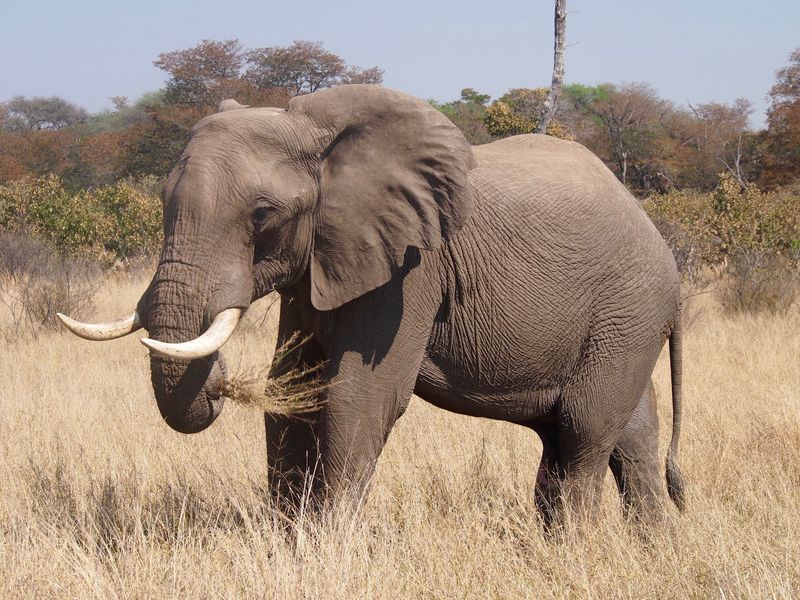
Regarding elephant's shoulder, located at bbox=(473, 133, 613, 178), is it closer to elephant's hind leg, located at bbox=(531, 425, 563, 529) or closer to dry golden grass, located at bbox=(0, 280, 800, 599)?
elephant's hind leg, located at bbox=(531, 425, 563, 529)

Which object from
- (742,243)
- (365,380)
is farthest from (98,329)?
(742,243)

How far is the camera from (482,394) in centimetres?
439

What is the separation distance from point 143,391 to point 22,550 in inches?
160

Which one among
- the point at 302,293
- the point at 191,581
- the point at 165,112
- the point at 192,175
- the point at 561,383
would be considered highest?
the point at 192,175

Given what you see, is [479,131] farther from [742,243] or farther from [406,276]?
[406,276]

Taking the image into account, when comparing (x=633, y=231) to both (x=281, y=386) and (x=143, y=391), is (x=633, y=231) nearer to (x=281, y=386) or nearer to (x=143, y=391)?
(x=281, y=386)

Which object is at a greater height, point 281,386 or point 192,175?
point 192,175

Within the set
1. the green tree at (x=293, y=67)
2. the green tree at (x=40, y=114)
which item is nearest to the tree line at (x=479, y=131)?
the green tree at (x=293, y=67)

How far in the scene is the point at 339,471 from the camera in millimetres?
→ 3975

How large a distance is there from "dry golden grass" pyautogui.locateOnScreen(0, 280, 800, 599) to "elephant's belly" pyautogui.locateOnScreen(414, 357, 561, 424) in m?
0.45

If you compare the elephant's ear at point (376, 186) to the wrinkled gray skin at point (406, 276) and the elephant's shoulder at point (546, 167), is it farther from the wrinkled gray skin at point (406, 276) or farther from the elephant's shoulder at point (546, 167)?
the elephant's shoulder at point (546, 167)

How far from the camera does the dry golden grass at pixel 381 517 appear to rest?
3.63 m

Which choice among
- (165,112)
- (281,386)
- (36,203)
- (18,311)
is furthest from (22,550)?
(165,112)

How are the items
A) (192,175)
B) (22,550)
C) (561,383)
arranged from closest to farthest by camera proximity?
(192,175), (22,550), (561,383)
